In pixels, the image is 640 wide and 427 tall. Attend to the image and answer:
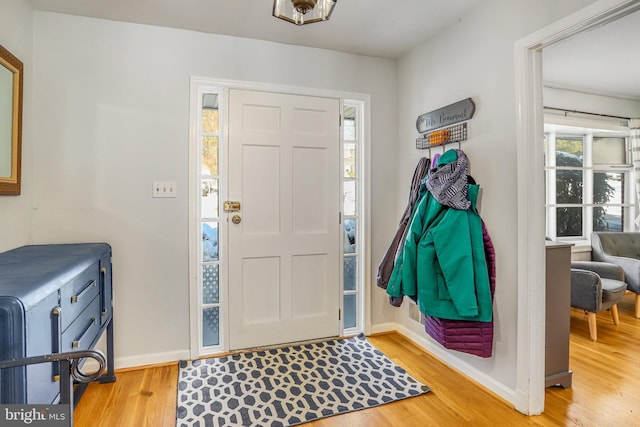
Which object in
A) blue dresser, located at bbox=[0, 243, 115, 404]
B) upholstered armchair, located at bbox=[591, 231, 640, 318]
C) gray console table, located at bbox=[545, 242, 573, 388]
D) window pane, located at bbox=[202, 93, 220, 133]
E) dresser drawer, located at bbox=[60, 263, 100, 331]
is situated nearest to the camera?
blue dresser, located at bbox=[0, 243, 115, 404]

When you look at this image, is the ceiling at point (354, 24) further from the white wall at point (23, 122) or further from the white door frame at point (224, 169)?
the white door frame at point (224, 169)

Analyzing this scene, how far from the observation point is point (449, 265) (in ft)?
6.33

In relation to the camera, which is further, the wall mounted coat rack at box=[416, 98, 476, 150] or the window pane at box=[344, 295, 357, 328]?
the window pane at box=[344, 295, 357, 328]

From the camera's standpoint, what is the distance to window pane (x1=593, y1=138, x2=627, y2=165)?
164 inches

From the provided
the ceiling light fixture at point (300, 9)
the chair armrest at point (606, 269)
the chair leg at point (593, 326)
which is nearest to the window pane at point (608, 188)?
the chair armrest at point (606, 269)

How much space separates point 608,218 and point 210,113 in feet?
15.6

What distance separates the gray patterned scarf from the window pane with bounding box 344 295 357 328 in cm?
123

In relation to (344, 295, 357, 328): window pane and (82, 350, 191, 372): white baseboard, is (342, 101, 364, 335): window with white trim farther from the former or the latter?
(82, 350, 191, 372): white baseboard

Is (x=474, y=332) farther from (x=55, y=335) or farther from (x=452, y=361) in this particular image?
(x=55, y=335)

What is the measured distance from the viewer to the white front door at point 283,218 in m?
2.53

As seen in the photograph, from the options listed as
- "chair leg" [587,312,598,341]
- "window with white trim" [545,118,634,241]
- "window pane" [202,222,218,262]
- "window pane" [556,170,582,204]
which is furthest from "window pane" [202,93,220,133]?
"window pane" [556,170,582,204]

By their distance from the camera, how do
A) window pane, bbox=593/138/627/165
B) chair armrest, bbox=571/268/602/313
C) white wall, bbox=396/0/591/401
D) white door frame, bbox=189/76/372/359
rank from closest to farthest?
white wall, bbox=396/0/591/401
white door frame, bbox=189/76/372/359
chair armrest, bbox=571/268/602/313
window pane, bbox=593/138/627/165

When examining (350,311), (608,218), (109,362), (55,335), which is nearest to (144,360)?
(109,362)

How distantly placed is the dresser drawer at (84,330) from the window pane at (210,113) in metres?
1.34
